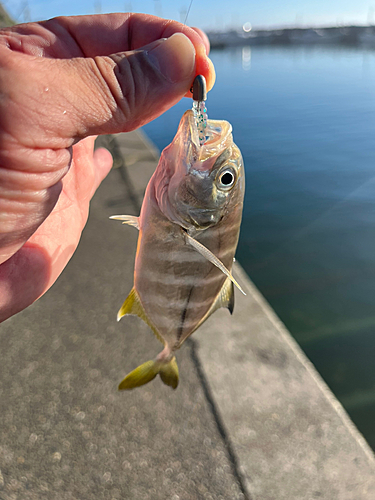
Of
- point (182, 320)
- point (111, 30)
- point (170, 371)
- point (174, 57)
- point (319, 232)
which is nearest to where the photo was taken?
point (174, 57)

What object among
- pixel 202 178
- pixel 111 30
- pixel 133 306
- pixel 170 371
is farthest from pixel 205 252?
pixel 111 30

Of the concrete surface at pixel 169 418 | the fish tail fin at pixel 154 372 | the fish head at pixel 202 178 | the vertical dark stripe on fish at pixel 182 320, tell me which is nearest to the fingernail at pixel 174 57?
the fish head at pixel 202 178

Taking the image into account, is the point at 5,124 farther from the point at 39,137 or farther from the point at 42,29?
the point at 42,29

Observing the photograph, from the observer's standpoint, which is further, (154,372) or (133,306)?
(154,372)

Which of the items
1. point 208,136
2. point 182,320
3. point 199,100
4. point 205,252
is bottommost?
point 182,320

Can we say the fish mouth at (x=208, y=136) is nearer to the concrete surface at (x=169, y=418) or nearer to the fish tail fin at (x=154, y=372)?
the fish tail fin at (x=154, y=372)

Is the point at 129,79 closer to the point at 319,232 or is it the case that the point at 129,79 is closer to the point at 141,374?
the point at 141,374
